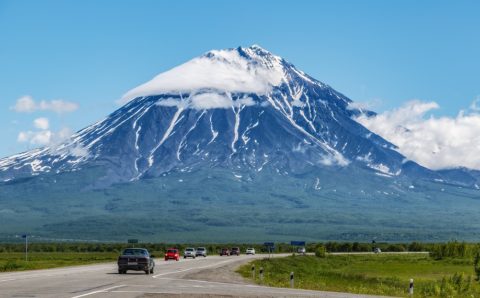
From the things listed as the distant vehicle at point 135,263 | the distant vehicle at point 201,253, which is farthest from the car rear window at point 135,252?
the distant vehicle at point 201,253

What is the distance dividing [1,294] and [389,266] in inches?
2638

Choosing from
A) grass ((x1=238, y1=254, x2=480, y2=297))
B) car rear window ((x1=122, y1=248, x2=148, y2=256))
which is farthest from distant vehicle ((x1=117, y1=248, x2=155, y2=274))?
grass ((x1=238, y1=254, x2=480, y2=297))

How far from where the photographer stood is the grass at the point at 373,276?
47469 mm

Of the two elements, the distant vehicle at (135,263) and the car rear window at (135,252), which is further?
the car rear window at (135,252)

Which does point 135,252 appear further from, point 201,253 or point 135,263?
point 201,253

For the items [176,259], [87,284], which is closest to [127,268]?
[87,284]

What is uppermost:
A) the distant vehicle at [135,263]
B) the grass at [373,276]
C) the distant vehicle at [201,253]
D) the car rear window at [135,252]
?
the distant vehicle at [201,253]

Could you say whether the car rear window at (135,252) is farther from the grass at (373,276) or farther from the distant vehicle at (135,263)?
the grass at (373,276)

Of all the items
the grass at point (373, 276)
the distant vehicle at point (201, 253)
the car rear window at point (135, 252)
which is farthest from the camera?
the distant vehicle at point (201, 253)

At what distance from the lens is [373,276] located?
75312mm

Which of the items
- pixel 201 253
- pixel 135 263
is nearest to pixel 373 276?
pixel 135 263

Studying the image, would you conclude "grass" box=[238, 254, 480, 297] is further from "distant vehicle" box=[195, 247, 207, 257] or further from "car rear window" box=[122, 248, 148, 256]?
"distant vehicle" box=[195, 247, 207, 257]

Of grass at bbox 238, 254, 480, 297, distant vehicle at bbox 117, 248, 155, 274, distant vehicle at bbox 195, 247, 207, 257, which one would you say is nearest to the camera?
grass at bbox 238, 254, 480, 297

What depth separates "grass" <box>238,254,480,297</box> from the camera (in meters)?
47.5
